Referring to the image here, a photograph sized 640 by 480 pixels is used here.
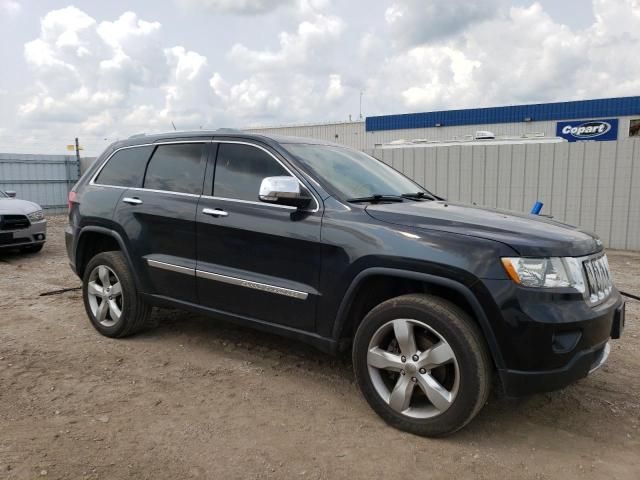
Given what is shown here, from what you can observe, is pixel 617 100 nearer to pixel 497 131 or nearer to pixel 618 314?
pixel 497 131

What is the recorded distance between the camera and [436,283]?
3008 millimetres

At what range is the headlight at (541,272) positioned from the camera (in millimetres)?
2824

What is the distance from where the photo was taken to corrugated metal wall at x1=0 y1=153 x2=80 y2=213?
18.1m

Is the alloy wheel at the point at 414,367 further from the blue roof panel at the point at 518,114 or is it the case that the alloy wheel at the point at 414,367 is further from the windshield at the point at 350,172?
the blue roof panel at the point at 518,114

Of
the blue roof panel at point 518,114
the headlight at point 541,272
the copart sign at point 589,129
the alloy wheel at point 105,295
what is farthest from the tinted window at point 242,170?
the blue roof panel at point 518,114

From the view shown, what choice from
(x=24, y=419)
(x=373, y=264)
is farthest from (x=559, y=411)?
(x=24, y=419)

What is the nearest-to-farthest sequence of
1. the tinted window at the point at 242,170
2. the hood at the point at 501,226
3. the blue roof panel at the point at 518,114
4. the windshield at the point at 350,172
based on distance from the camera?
the hood at the point at 501,226, the windshield at the point at 350,172, the tinted window at the point at 242,170, the blue roof panel at the point at 518,114

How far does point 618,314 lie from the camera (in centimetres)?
321

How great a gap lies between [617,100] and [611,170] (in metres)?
20.8

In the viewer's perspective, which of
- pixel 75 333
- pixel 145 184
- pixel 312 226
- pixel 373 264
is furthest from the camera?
pixel 75 333

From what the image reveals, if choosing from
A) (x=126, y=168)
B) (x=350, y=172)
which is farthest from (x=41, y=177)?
(x=350, y=172)

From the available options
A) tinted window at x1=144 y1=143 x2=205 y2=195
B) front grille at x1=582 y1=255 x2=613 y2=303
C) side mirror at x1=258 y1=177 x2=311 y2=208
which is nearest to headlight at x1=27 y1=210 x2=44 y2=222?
tinted window at x1=144 y1=143 x2=205 y2=195

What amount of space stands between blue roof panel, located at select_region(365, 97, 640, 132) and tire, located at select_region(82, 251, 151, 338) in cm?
2901

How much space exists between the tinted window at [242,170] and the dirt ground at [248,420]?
4.50 feet
